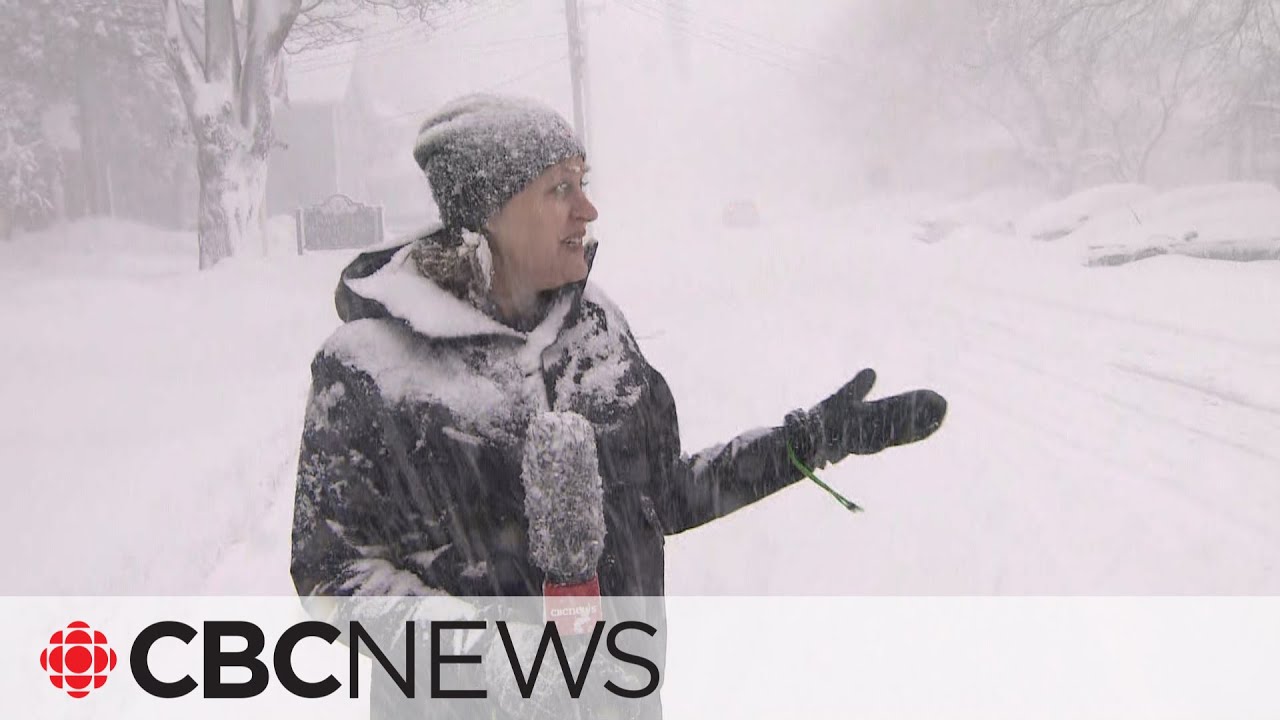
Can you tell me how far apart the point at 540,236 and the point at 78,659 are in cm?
334

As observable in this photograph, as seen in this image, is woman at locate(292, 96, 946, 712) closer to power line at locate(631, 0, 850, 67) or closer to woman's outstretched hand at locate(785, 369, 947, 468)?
woman's outstretched hand at locate(785, 369, 947, 468)

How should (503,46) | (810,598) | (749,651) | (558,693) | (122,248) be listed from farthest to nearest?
(503,46) → (122,248) → (810,598) → (749,651) → (558,693)

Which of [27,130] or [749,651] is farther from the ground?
[27,130]

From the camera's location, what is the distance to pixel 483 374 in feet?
5.76

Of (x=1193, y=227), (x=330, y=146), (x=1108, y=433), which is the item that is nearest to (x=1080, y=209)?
(x=1193, y=227)

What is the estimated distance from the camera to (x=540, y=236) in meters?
1.87

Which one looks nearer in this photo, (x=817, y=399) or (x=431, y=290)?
(x=431, y=290)

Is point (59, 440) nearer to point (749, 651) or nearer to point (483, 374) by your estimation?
point (749, 651)

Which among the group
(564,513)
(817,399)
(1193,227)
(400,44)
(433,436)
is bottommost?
(817,399)

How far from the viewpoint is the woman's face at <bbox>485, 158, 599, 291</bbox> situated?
6.14 feet

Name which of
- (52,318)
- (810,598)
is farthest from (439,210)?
(52,318)

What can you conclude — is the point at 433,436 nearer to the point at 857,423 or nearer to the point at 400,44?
the point at 857,423

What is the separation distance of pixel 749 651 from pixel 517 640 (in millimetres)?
2521

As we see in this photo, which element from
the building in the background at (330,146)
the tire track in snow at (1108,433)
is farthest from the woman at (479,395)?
the building in the background at (330,146)
